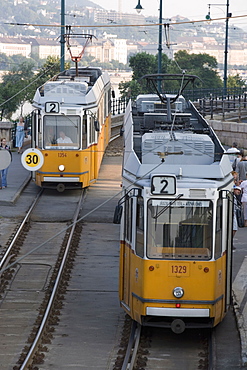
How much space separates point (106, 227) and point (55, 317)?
23.3ft

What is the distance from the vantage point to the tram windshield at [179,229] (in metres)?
11.2

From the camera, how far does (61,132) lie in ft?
75.2

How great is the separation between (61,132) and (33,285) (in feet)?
28.3

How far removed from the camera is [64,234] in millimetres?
19125

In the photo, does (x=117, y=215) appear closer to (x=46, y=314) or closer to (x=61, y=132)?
(x=46, y=314)

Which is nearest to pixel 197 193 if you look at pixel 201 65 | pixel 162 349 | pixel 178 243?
pixel 178 243

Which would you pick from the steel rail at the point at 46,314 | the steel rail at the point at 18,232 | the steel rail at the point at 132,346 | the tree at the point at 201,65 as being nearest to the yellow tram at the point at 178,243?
the steel rail at the point at 132,346

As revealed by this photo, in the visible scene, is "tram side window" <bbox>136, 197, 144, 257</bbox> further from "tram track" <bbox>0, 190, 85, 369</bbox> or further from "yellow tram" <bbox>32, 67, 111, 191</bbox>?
"yellow tram" <bbox>32, 67, 111, 191</bbox>

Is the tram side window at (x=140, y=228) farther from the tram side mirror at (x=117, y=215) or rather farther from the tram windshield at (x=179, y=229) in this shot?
the tram side mirror at (x=117, y=215)

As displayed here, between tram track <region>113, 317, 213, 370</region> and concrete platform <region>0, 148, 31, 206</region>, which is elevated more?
concrete platform <region>0, 148, 31, 206</region>

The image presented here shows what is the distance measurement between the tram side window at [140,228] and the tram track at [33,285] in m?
1.02

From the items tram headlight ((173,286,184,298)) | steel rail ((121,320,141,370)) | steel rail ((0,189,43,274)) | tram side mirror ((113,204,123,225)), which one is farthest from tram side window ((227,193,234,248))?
steel rail ((0,189,43,274))

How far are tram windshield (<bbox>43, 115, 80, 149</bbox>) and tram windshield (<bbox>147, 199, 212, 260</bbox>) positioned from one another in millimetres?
11904

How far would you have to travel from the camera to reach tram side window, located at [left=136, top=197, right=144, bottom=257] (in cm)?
1136
